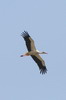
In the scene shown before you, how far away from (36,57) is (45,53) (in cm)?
120

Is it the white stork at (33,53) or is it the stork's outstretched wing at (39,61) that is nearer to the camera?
the white stork at (33,53)

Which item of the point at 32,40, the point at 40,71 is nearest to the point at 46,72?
the point at 40,71

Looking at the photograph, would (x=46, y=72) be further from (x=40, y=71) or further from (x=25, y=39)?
(x=25, y=39)

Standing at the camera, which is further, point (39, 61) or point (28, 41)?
point (39, 61)

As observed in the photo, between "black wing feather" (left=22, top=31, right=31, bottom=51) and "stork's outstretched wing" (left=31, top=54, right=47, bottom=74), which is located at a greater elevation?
"black wing feather" (left=22, top=31, right=31, bottom=51)

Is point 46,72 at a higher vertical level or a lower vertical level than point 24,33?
lower

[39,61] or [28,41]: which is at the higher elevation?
[28,41]

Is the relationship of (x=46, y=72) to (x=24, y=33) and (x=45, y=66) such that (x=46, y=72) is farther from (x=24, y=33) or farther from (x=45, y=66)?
(x=24, y=33)

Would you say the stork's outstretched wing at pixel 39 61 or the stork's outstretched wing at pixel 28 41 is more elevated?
the stork's outstretched wing at pixel 28 41

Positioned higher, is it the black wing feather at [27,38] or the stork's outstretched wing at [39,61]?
the black wing feather at [27,38]

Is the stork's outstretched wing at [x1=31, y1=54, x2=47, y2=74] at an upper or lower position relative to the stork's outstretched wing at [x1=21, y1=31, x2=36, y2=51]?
lower

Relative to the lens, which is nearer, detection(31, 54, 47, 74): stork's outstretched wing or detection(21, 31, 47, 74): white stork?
detection(21, 31, 47, 74): white stork

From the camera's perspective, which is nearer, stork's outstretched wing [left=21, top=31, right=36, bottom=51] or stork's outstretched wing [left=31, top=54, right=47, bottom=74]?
stork's outstretched wing [left=21, top=31, right=36, bottom=51]

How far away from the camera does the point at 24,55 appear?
1677 inches
